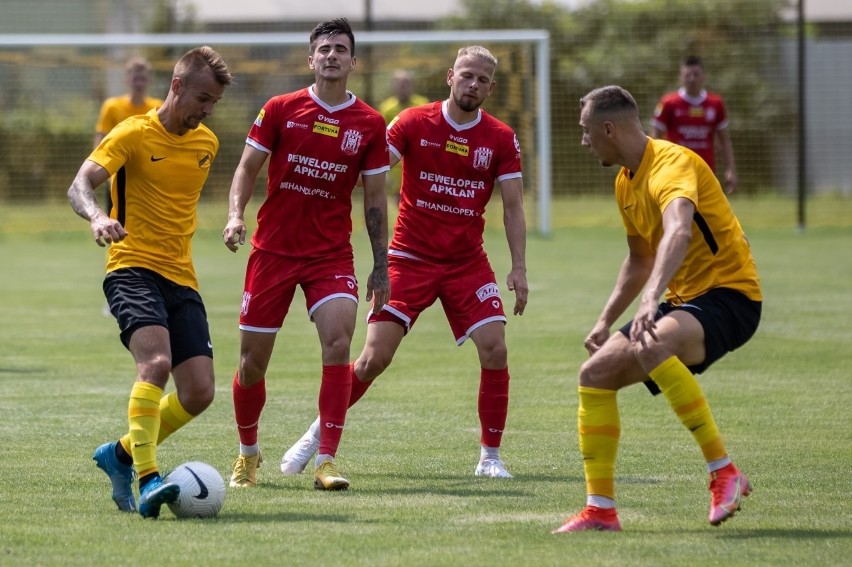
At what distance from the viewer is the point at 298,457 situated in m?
7.33

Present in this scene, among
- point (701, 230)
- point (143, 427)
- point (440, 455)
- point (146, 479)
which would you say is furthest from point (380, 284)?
point (701, 230)

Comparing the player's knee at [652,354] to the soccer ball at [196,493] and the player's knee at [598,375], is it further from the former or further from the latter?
the soccer ball at [196,493]

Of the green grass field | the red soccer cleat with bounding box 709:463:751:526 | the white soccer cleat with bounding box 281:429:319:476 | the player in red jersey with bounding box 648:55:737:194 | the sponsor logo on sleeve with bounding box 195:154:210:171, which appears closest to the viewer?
the green grass field

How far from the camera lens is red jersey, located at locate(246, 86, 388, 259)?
710 centimetres

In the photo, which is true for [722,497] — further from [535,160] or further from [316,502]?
[535,160]

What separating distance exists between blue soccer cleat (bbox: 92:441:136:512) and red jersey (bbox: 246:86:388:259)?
1.47 m

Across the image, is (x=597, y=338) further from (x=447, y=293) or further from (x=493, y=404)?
(x=447, y=293)

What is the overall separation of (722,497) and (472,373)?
204 inches

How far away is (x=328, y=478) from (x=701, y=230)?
2190 mm

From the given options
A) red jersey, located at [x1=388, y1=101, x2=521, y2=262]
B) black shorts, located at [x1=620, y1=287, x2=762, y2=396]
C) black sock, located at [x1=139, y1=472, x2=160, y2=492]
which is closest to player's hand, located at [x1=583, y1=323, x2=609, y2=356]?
black shorts, located at [x1=620, y1=287, x2=762, y2=396]

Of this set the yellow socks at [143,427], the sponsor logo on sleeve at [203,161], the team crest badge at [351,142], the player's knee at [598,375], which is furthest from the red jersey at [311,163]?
the player's knee at [598,375]

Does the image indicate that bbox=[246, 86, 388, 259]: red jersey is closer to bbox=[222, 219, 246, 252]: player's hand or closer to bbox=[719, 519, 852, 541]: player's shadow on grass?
bbox=[222, 219, 246, 252]: player's hand

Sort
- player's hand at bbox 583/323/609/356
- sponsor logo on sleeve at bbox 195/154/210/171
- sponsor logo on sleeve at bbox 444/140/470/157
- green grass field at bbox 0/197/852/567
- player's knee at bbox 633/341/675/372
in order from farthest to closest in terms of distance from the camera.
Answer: sponsor logo on sleeve at bbox 444/140/470/157 < sponsor logo on sleeve at bbox 195/154/210/171 < player's hand at bbox 583/323/609/356 < player's knee at bbox 633/341/675/372 < green grass field at bbox 0/197/852/567

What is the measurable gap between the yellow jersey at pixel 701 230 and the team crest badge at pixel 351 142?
1642mm
